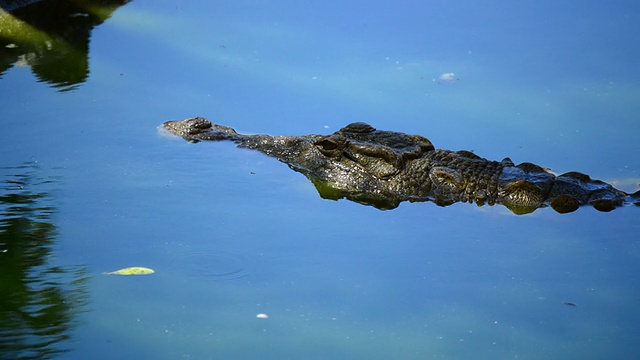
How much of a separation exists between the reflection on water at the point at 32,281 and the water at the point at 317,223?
2 cm

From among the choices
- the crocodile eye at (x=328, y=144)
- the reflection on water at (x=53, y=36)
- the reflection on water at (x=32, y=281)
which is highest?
the reflection on water at (x=53, y=36)

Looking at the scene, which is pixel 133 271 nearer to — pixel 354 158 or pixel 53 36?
pixel 354 158

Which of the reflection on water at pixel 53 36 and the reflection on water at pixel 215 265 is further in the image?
the reflection on water at pixel 53 36

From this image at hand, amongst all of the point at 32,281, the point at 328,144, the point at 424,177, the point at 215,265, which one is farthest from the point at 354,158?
the point at 32,281

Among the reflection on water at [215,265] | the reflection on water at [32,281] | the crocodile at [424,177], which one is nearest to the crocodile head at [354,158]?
the crocodile at [424,177]

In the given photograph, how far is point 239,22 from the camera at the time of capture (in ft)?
38.8

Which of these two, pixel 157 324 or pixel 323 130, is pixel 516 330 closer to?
Result: pixel 157 324

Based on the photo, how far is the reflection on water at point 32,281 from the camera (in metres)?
5.42

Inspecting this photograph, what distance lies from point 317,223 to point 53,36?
552 cm

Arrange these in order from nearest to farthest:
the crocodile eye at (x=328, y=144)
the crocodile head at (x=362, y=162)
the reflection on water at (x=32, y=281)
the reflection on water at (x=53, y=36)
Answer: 1. the reflection on water at (x=32, y=281)
2. the crocodile head at (x=362, y=162)
3. the crocodile eye at (x=328, y=144)
4. the reflection on water at (x=53, y=36)

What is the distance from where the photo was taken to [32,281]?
6145 mm

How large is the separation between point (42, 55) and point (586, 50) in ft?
20.2

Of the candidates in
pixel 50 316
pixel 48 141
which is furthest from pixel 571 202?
pixel 48 141

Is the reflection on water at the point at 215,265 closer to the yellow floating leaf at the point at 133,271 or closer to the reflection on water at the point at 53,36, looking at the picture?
the yellow floating leaf at the point at 133,271
